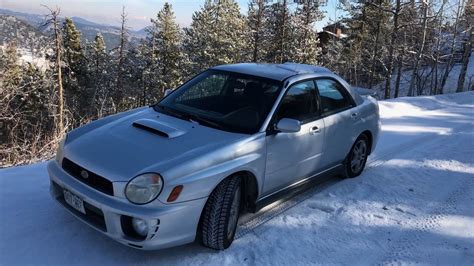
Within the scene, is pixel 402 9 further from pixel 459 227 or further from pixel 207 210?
pixel 207 210

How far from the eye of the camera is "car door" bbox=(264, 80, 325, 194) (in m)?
3.98

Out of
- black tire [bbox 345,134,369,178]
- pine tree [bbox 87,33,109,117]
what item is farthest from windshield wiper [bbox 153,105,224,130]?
pine tree [bbox 87,33,109,117]

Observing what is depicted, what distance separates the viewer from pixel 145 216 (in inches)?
117

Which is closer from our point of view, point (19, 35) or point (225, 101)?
point (225, 101)

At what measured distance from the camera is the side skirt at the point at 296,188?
13.1 feet

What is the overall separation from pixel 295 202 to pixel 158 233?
2.10 m

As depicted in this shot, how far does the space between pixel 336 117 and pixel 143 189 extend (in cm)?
277

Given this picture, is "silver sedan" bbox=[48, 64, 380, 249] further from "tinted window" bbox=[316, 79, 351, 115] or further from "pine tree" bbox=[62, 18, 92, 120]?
"pine tree" bbox=[62, 18, 92, 120]

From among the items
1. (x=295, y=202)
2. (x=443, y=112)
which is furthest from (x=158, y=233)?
(x=443, y=112)

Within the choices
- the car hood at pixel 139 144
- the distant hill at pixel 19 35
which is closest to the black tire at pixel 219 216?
the car hood at pixel 139 144

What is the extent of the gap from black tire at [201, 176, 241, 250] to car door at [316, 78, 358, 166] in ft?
5.63

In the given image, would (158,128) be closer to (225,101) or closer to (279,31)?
(225,101)

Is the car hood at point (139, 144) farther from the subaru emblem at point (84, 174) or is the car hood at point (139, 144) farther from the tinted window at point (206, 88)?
the tinted window at point (206, 88)

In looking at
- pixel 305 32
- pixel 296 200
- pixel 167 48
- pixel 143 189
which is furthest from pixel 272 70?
pixel 167 48
